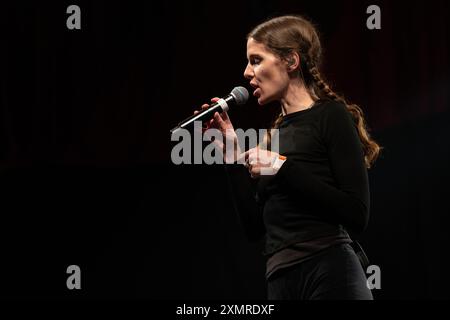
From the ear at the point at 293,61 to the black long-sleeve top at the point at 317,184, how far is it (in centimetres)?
11

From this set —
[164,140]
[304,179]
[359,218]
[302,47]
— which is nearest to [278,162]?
[304,179]

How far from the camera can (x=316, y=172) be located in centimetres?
102

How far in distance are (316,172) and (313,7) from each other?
1634 mm

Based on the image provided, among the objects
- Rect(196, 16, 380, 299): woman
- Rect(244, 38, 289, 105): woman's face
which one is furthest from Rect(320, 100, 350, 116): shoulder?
Rect(244, 38, 289, 105): woman's face

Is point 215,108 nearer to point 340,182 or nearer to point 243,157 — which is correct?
point 243,157

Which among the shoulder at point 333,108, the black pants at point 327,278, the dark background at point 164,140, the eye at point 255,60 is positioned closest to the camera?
the black pants at point 327,278

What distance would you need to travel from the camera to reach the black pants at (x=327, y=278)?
36.9 inches

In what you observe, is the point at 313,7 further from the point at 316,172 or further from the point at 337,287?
the point at 337,287

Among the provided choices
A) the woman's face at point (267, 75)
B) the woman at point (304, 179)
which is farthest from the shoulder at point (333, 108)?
the woman's face at point (267, 75)

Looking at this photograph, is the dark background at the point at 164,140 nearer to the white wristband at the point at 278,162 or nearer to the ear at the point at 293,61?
the ear at the point at 293,61

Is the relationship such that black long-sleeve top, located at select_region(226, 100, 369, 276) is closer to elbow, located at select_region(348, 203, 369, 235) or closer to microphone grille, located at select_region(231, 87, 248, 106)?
elbow, located at select_region(348, 203, 369, 235)

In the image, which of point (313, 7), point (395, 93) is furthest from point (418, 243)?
point (313, 7)

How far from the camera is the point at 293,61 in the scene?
114cm

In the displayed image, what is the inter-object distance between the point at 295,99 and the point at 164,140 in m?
1.42
